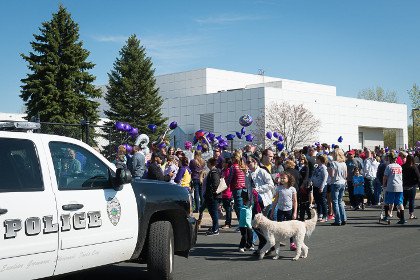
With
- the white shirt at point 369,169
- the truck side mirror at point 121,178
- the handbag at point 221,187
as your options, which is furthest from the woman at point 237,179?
the white shirt at point 369,169

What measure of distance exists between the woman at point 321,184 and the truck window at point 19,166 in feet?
30.9

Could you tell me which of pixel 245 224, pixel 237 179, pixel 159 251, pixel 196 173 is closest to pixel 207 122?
pixel 196 173

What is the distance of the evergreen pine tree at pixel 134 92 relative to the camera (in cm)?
4959

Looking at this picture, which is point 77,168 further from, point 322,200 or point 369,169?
point 369,169

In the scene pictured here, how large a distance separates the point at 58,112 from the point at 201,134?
2242 cm

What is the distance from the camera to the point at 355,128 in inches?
2881

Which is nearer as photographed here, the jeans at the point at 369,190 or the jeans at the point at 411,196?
the jeans at the point at 411,196

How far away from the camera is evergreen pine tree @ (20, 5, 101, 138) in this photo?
4069 centimetres

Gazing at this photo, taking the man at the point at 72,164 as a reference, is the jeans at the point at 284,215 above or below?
below

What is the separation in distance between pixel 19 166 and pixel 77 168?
790mm

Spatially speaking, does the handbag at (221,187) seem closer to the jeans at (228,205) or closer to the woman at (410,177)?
the jeans at (228,205)

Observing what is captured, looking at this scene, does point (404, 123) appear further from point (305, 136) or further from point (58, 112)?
point (58, 112)

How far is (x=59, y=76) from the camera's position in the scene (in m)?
41.5

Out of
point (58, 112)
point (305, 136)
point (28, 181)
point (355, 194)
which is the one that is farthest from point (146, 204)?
point (305, 136)
